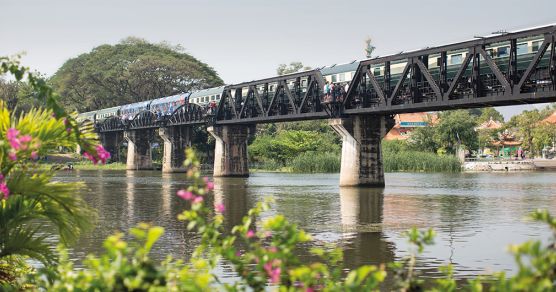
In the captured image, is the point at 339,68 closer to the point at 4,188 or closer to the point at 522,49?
the point at 522,49

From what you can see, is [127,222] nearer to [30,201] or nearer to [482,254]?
[482,254]

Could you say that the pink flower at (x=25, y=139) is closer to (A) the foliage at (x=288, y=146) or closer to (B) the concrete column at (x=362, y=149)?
(B) the concrete column at (x=362, y=149)

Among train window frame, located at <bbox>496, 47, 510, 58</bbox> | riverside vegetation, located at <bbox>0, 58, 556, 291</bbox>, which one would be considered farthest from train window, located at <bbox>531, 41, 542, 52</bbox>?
riverside vegetation, located at <bbox>0, 58, 556, 291</bbox>

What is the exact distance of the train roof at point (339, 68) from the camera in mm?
60497

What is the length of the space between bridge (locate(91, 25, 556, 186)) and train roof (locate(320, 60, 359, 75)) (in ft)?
3.49

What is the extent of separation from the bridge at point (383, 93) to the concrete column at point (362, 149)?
0.25ft

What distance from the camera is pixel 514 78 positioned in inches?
1662

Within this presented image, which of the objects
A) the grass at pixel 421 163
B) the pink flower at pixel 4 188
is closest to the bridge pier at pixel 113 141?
the grass at pixel 421 163

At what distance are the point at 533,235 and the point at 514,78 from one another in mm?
17832

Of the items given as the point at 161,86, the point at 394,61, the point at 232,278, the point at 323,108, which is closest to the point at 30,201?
the point at 232,278

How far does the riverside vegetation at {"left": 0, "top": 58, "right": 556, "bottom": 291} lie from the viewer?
5.94 meters

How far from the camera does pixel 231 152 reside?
85750 millimetres

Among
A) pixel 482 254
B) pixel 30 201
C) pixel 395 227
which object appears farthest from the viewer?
pixel 395 227

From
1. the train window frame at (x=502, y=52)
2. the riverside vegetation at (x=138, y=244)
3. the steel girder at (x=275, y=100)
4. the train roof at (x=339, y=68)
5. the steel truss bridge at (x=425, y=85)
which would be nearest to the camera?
the riverside vegetation at (x=138, y=244)
